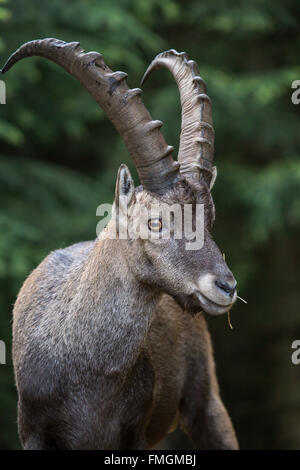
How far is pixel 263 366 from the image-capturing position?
49.7 ft

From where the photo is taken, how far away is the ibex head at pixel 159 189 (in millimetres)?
4809

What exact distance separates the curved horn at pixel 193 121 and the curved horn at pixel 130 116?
25 centimetres

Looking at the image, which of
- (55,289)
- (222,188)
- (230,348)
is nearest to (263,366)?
(230,348)

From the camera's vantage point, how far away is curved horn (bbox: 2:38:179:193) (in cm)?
506

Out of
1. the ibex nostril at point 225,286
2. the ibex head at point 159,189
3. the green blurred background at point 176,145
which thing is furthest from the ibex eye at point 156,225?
the green blurred background at point 176,145

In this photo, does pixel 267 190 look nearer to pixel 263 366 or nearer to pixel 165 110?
pixel 165 110

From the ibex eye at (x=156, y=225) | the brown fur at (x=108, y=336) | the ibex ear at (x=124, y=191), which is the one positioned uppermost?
the ibex ear at (x=124, y=191)

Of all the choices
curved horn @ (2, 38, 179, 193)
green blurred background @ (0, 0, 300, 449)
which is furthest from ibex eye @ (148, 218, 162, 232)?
green blurred background @ (0, 0, 300, 449)

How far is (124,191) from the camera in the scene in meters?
5.25

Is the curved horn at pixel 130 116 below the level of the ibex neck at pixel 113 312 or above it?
above

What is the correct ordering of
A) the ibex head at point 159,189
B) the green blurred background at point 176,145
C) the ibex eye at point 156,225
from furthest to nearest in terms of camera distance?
the green blurred background at point 176,145, the ibex eye at point 156,225, the ibex head at point 159,189

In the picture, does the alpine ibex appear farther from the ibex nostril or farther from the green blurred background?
the green blurred background

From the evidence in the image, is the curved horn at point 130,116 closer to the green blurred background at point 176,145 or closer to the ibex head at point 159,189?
the ibex head at point 159,189

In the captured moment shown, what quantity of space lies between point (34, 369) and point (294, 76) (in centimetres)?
703
